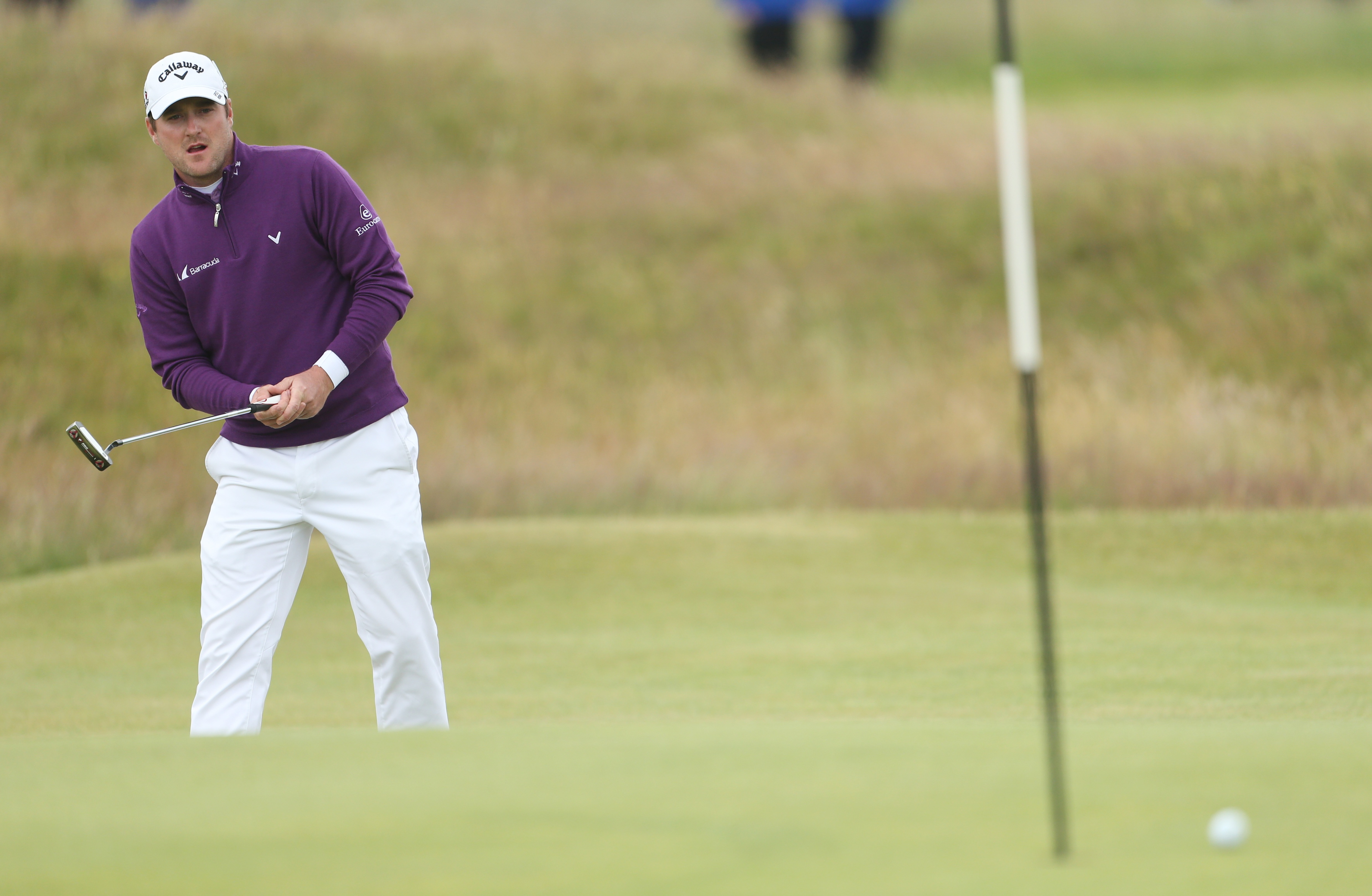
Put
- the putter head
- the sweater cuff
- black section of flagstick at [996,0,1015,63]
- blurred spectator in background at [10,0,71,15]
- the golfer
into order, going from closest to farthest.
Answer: black section of flagstick at [996,0,1015,63], the sweater cuff, the golfer, the putter head, blurred spectator in background at [10,0,71,15]

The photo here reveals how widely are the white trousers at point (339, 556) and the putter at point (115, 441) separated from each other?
0.19 metres

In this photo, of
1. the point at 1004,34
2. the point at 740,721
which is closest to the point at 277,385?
the point at 740,721

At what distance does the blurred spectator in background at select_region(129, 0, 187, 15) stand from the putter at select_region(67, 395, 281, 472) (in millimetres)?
18633

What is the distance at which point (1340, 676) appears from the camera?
702cm

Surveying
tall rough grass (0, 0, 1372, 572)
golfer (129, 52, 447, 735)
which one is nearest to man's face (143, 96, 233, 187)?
golfer (129, 52, 447, 735)

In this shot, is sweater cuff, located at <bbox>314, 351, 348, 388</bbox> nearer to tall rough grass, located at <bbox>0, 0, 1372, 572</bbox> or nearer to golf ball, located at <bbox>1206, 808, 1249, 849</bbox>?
golf ball, located at <bbox>1206, 808, 1249, 849</bbox>

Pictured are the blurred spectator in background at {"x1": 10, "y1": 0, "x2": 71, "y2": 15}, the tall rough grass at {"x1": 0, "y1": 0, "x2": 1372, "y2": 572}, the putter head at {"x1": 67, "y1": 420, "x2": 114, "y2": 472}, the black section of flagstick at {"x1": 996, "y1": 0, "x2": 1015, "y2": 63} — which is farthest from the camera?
the blurred spectator in background at {"x1": 10, "y1": 0, "x2": 71, "y2": 15}

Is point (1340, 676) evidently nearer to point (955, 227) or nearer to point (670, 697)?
point (670, 697)

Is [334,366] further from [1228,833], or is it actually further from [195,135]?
[1228,833]

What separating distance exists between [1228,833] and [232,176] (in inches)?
130

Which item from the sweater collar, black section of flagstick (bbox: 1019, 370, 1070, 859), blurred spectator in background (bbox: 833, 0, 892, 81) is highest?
blurred spectator in background (bbox: 833, 0, 892, 81)

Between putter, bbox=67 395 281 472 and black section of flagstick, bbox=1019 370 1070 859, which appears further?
putter, bbox=67 395 281 472

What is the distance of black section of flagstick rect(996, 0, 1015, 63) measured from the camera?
3.29 meters

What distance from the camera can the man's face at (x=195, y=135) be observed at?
16.3 feet
